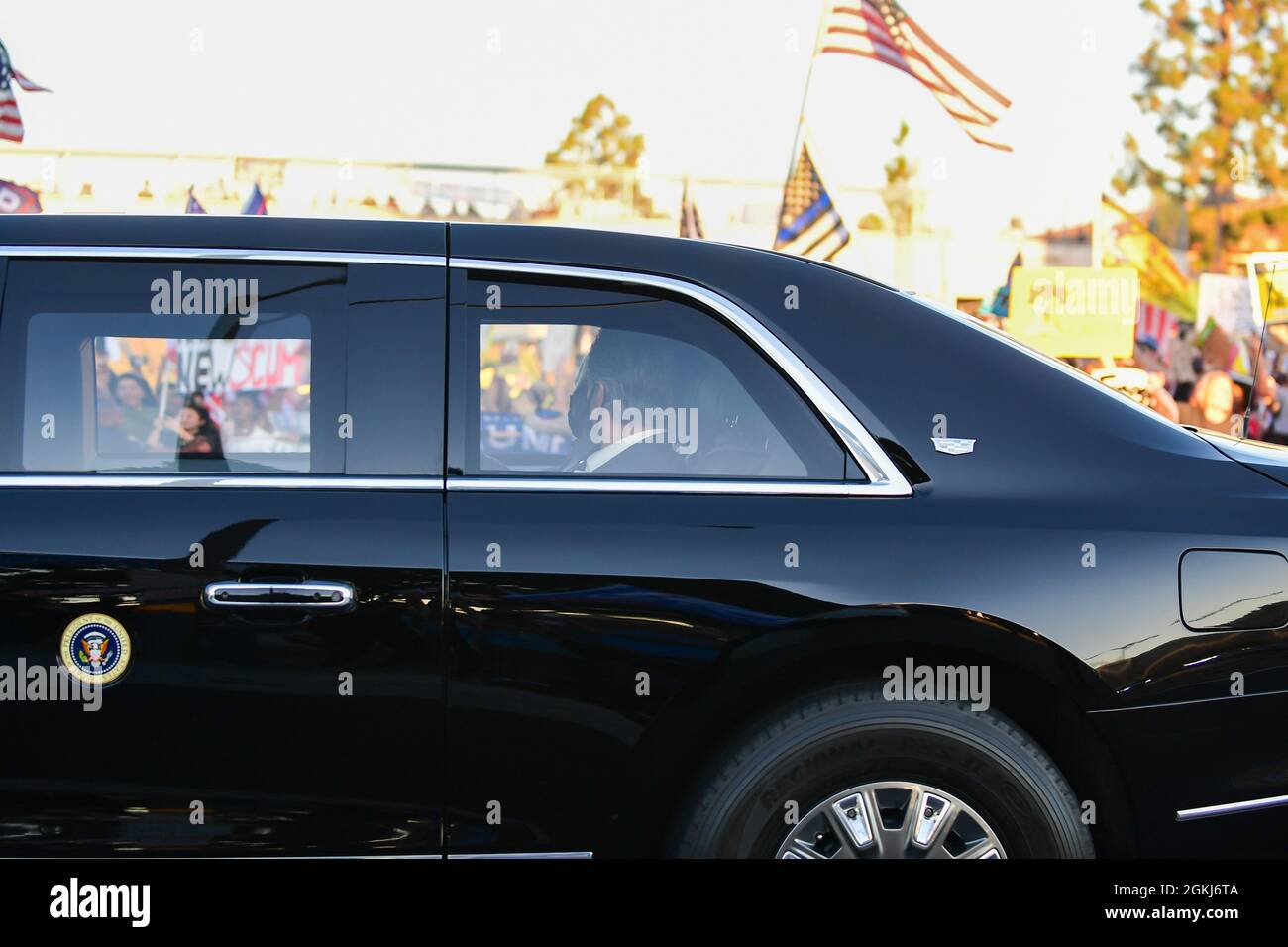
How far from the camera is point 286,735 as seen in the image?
2320 mm

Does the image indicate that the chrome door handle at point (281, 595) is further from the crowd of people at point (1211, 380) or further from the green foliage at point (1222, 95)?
the green foliage at point (1222, 95)

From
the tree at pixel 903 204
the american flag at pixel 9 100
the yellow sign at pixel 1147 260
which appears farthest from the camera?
the tree at pixel 903 204

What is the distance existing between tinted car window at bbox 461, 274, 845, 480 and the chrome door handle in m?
0.37

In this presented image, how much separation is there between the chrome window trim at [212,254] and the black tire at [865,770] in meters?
1.24

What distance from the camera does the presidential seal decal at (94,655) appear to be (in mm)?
2297

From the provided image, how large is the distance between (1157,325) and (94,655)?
2693 centimetres

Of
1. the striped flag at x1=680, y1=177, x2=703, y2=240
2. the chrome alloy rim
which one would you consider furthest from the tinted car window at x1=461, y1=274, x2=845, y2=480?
the striped flag at x1=680, y1=177, x2=703, y2=240

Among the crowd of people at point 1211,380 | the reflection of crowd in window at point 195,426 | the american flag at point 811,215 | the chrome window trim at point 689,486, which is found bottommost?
the chrome window trim at point 689,486

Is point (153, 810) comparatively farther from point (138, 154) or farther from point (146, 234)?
point (138, 154)

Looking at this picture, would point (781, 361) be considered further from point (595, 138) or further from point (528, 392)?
point (595, 138)

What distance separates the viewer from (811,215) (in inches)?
486

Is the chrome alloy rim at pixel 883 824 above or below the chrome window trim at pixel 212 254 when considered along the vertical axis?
below

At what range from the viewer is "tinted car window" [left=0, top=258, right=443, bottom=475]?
2.46 meters

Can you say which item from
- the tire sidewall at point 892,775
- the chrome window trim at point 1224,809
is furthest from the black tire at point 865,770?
the chrome window trim at point 1224,809
